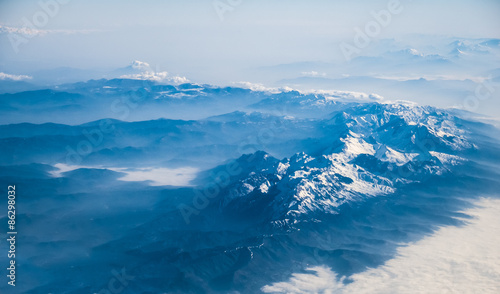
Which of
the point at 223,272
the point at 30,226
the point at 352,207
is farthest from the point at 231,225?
the point at 30,226

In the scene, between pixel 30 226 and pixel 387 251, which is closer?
pixel 387 251

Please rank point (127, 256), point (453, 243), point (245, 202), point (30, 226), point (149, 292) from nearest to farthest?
point (149, 292)
point (127, 256)
point (453, 243)
point (30, 226)
point (245, 202)

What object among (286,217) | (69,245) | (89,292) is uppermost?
(286,217)

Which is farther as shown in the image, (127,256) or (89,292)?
(127,256)

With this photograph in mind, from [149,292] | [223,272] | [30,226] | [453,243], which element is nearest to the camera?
[149,292]

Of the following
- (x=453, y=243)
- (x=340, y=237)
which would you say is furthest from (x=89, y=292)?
(x=453, y=243)

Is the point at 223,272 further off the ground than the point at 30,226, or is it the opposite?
the point at 30,226

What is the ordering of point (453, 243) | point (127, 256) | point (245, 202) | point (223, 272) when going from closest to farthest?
→ point (223, 272) < point (127, 256) < point (453, 243) < point (245, 202)

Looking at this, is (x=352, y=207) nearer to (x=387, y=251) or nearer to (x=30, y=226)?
(x=387, y=251)

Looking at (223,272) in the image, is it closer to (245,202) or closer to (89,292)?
(89,292)
